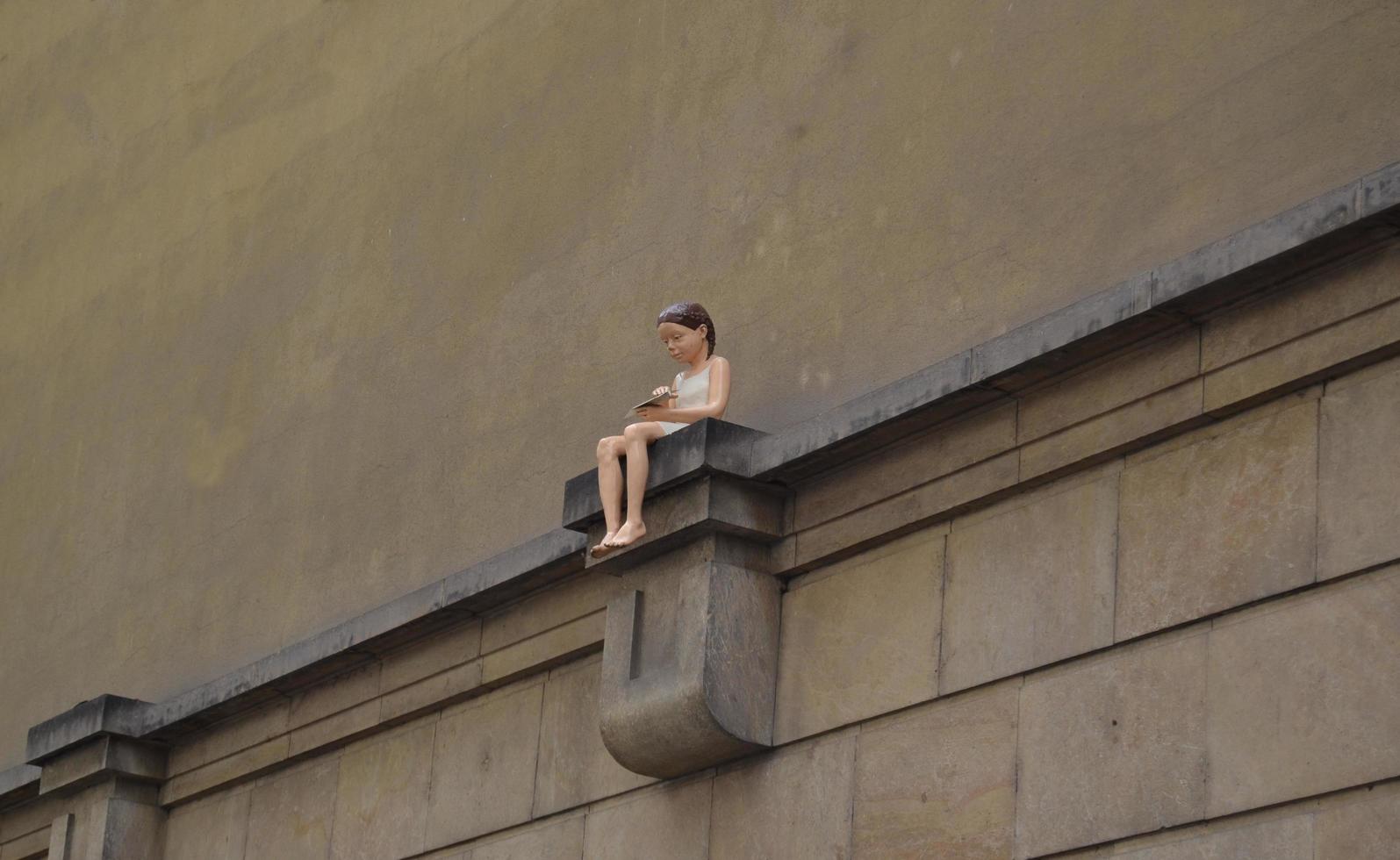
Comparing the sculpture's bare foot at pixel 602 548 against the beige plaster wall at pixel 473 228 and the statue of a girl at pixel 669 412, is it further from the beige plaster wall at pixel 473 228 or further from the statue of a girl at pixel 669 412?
the beige plaster wall at pixel 473 228

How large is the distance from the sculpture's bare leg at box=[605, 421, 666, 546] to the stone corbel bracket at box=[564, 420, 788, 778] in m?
0.07

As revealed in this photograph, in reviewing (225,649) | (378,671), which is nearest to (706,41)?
(378,671)

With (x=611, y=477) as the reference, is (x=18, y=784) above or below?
below

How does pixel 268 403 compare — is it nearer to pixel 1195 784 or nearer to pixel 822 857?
pixel 822 857

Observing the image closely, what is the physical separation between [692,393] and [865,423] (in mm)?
1326

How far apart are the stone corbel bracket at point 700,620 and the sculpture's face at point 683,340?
1.83 ft

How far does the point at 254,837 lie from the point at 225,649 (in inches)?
64.9

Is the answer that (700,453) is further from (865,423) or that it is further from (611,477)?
(865,423)

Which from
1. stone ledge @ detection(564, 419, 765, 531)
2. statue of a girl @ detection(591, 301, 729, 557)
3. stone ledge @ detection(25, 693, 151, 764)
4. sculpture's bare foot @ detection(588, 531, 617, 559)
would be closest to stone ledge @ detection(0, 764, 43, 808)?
stone ledge @ detection(25, 693, 151, 764)

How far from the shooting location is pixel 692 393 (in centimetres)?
1184

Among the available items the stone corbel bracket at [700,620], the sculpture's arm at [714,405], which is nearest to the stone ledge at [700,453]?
the stone corbel bracket at [700,620]

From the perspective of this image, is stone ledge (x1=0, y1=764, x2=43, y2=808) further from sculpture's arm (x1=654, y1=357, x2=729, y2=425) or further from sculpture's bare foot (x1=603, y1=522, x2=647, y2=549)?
sculpture's arm (x1=654, y1=357, x2=729, y2=425)

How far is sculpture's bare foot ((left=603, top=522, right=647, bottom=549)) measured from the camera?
1145 centimetres

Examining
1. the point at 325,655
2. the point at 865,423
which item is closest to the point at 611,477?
the point at 865,423
